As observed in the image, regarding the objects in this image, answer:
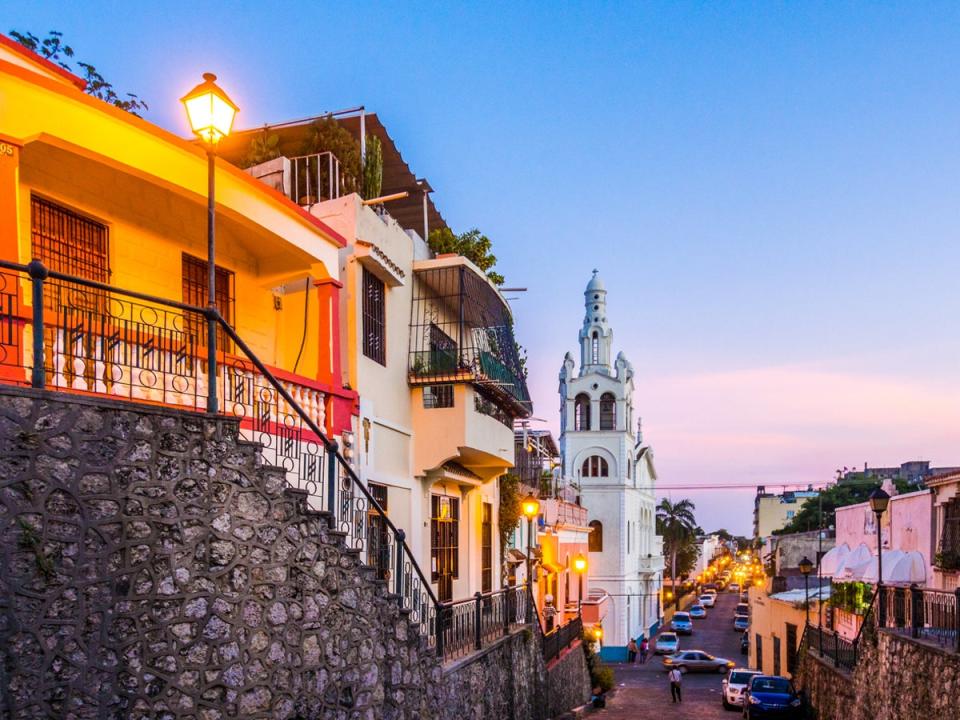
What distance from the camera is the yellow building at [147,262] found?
767 cm

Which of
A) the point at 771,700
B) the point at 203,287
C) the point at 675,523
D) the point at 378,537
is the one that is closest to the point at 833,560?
the point at 771,700

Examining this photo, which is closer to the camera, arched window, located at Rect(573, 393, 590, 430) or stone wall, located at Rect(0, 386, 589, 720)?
stone wall, located at Rect(0, 386, 589, 720)

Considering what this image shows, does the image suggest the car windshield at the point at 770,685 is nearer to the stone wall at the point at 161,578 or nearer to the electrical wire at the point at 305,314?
the electrical wire at the point at 305,314

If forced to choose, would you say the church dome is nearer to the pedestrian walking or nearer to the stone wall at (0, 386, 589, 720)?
the pedestrian walking

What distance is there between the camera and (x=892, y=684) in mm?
14867

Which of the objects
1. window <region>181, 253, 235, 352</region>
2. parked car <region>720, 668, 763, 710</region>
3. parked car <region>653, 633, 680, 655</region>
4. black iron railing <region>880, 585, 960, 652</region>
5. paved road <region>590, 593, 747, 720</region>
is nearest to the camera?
window <region>181, 253, 235, 352</region>

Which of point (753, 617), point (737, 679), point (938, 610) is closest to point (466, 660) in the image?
point (938, 610)

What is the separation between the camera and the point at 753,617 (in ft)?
129

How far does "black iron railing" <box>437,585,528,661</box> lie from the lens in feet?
41.2

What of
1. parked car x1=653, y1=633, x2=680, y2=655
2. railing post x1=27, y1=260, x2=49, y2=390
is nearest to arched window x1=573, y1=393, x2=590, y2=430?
parked car x1=653, y1=633, x2=680, y2=655

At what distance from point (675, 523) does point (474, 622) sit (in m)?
76.5

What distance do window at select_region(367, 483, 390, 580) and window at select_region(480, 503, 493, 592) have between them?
20.3 ft

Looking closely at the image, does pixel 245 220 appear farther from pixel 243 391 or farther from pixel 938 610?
pixel 938 610

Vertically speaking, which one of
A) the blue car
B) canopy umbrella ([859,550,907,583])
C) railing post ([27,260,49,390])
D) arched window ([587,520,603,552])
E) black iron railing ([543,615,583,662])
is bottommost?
arched window ([587,520,603,552])
